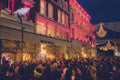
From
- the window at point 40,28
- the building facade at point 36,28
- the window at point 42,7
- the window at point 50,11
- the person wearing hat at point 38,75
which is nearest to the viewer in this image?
the person wearing hat at point 38,75

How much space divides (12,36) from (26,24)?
14.7 ft

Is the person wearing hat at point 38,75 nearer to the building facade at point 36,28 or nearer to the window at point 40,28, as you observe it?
the building facade at point 36,28

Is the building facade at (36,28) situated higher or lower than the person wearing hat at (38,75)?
higher

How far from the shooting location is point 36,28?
113 ft

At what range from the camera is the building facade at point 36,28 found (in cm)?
2572

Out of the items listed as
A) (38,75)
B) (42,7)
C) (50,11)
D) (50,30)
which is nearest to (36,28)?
(42,7)

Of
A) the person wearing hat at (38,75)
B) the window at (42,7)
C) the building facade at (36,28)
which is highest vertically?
the window at (42,7)

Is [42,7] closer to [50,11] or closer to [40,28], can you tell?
[40,28]

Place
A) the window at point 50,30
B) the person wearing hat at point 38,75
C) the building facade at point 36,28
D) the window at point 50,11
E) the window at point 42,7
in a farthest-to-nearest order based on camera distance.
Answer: the window at point 50,11 < the window at point 50,30 < the window at point 42,7 < the building facade at point 36,28 < the person wearing hat at point 38,75

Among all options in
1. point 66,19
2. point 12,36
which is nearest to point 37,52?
point 12,36

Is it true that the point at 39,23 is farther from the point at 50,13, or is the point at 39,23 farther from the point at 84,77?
the point at 84,77

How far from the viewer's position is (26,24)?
99.2 feet

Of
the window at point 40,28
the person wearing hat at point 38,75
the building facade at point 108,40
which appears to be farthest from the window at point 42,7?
the person wearing hat at point 38,75

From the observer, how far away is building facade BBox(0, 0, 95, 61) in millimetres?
25719
